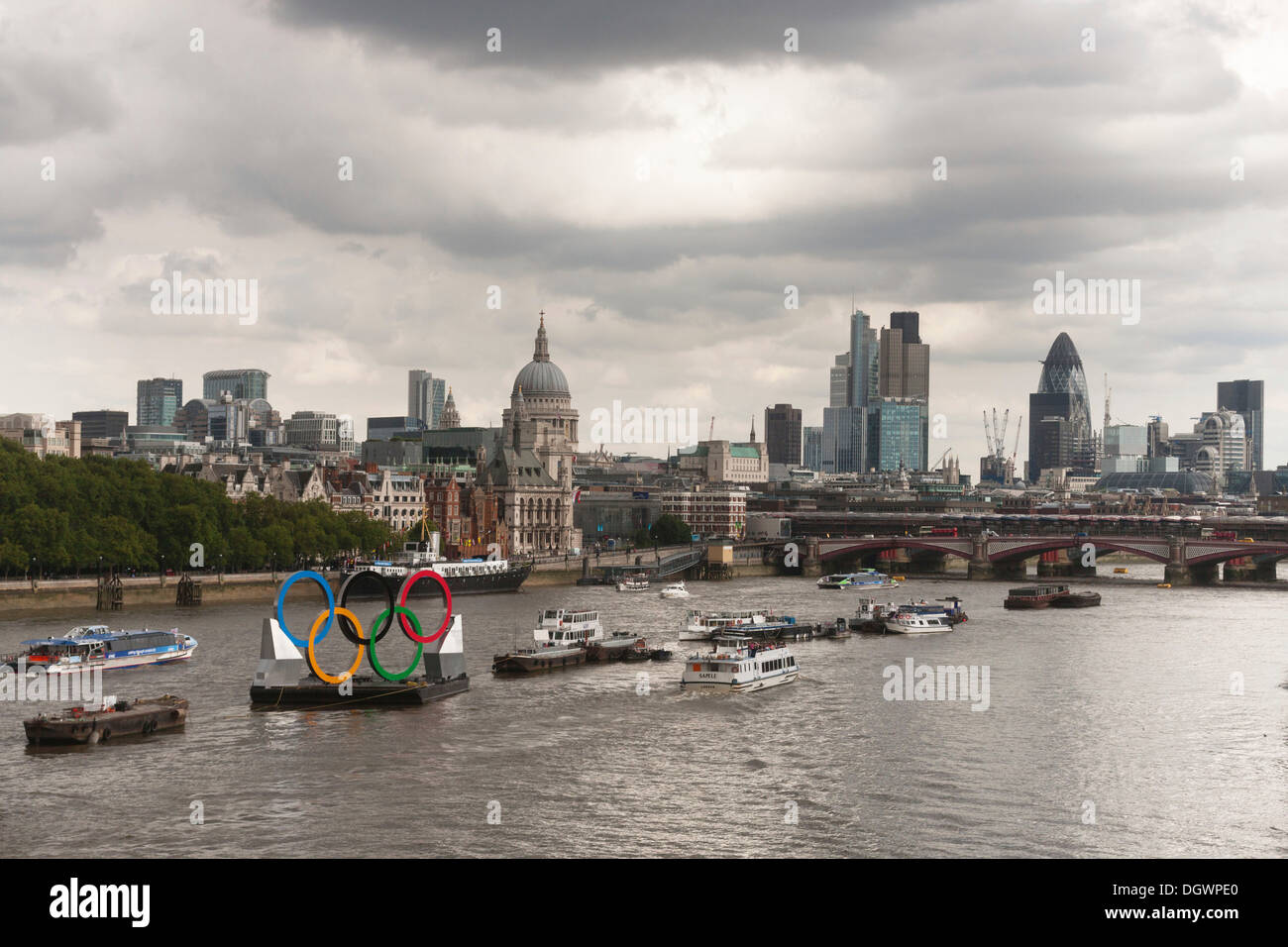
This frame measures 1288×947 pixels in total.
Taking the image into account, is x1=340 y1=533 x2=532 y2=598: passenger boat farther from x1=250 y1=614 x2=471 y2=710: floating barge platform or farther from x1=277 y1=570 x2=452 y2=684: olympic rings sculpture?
x1=250 y1=614 x2=471 y2=710: floating barge platform

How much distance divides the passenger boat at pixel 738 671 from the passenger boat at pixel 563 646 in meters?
6.20

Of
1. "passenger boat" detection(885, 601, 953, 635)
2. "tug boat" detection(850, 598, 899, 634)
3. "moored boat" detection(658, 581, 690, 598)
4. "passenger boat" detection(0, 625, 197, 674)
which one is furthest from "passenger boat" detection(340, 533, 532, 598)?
"passenger boat" detection(0, 625, 197, 674)

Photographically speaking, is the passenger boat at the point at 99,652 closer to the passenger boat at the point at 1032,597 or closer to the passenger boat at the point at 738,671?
the passenger boat at the point at 738,671

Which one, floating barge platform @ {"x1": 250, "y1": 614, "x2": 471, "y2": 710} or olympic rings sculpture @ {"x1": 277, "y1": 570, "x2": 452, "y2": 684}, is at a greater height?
olympic rings sculpture @ {"x1": 277, "y1": 570, "x2": 452, "y2": 684}

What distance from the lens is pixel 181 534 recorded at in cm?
9350

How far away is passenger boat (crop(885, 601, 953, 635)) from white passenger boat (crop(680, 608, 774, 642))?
736cm

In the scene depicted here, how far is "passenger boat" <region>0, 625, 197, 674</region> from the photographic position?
2176 inches

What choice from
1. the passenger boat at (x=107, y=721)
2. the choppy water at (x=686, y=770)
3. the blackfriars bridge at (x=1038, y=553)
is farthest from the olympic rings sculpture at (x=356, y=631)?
the blackfriars bridge at (x=1038, y=553)

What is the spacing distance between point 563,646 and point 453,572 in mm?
41976

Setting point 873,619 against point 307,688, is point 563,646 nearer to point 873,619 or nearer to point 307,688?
point 307,688

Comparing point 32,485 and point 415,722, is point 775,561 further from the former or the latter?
point 415,722

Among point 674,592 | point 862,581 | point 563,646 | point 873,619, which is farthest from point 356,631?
point 862,581

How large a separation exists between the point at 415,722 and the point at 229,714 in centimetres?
613

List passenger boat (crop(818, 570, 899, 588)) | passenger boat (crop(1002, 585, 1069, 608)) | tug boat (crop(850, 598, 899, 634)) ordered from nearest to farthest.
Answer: tug boat (crop(850, 598, 899, 634)) < passenger boat (crop(1002, 585, 1069, 608)) < passenger boat (crop(818, 570, 899, 588))
